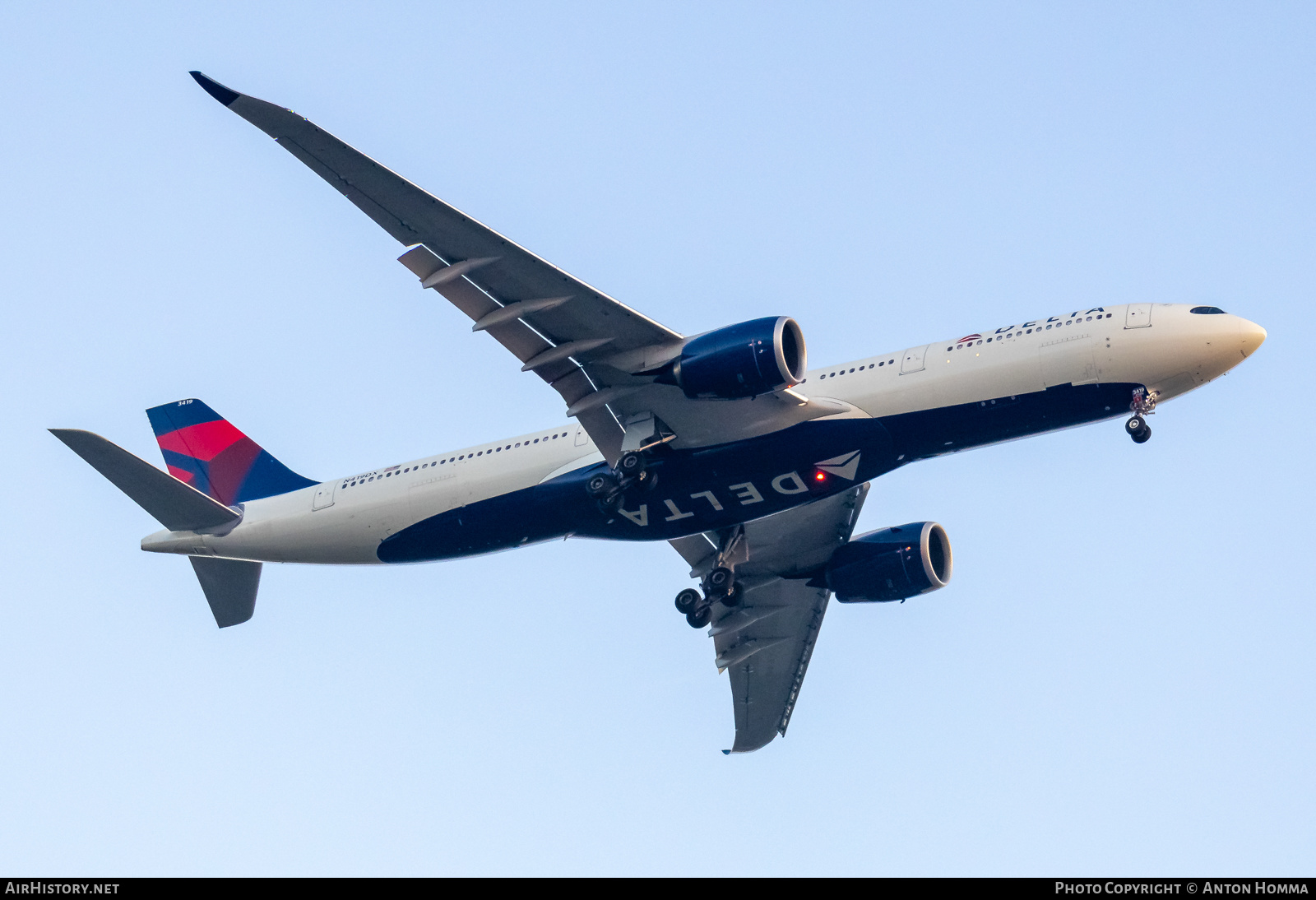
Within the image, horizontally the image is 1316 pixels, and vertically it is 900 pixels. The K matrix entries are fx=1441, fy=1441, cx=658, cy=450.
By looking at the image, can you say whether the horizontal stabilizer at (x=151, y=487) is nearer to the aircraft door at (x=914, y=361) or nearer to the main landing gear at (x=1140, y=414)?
the aircraft door at (x=914, y=361)

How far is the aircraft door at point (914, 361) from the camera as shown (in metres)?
33.4

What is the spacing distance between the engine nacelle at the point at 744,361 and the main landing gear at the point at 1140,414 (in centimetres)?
743

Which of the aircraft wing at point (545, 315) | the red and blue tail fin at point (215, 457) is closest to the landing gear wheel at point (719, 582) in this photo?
the aircraft wing at point (545, 315)

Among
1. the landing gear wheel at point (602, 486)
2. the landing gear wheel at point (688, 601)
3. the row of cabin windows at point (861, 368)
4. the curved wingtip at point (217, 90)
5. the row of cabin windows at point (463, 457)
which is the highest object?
the curved wingtip at point (217, 90)

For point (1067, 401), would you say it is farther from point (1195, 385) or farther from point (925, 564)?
point (925, 564)

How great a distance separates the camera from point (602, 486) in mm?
34875

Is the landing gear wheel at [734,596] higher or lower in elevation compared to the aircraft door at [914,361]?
lower

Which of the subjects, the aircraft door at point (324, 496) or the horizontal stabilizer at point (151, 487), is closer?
the horizontal stabilizer at point (151, 487)

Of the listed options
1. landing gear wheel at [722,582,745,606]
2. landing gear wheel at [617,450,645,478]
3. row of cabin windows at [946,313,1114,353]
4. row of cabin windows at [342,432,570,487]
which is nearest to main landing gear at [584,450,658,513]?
landing gear wheel at [617,450,645,478]

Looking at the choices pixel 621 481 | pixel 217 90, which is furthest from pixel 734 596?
pixel 217 90

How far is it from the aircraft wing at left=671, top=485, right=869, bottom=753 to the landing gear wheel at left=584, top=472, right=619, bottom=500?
5.93 metres
